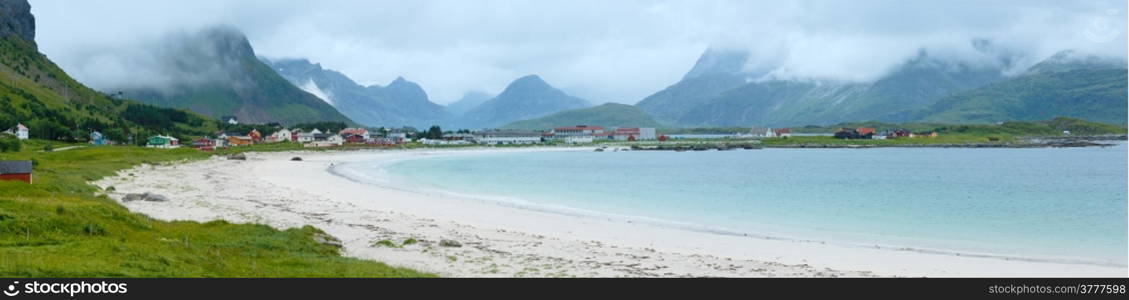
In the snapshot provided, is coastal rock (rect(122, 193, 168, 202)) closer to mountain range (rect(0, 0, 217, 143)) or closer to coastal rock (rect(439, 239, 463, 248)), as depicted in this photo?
coastal rock (rect(439, 239, 463, 248))

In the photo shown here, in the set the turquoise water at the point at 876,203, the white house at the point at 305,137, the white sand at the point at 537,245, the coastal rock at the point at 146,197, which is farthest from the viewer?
the white house at the point at 305,137

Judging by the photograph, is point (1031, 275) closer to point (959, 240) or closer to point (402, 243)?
point (959, 240)

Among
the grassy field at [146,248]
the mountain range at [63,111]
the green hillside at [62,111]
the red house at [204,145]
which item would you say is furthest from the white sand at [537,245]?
the red house at [204,145]

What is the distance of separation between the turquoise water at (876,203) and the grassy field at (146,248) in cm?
1964

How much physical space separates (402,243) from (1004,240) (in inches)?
998

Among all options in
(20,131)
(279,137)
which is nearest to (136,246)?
(20,131)

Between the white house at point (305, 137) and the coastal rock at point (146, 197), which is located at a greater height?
the white house at point (305, 137)

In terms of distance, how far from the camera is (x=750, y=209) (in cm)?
4531

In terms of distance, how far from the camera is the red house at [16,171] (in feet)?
117

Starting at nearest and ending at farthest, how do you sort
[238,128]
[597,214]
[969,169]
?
[597,214] < [969,169] < [238,128]

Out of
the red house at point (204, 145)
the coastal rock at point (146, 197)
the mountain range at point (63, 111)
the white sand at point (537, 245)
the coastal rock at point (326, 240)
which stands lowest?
the white sand at point (537, 245)

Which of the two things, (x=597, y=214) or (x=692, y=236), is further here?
(x=597, y=214)

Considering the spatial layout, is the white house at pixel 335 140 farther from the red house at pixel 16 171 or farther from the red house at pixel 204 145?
the red house at pixel 16 171
